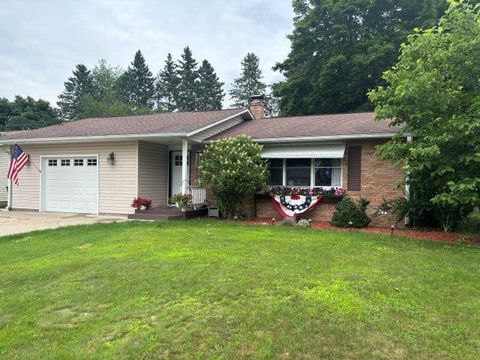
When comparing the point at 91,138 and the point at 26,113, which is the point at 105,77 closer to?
the point at 26,113

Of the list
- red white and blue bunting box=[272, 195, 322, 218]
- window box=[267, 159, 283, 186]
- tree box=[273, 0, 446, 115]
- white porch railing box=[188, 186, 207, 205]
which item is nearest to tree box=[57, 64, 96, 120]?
tree box=[273, 0, 446, 115]

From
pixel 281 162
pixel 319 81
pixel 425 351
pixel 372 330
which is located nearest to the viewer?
pixel 425 351

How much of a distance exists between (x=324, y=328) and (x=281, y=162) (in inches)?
379

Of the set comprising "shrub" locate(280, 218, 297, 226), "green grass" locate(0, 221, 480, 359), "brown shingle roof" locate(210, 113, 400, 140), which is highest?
"brown shingle roof" locate(210, 113, 400, 140)

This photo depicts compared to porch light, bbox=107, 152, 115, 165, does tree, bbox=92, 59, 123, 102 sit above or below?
above

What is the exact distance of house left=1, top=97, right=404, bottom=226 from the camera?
38.9 feet

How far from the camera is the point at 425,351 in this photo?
134 inches

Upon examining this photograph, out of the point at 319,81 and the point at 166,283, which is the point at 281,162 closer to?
the point at 166,283

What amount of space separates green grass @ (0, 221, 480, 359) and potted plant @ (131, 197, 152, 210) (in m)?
5.09

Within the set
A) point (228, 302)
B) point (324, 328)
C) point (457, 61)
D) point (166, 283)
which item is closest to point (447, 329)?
point (324, 328)

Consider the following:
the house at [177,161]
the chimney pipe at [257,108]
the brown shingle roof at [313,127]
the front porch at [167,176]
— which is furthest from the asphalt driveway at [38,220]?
the chimney pipe at [257,108]

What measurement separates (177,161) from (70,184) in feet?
13.7

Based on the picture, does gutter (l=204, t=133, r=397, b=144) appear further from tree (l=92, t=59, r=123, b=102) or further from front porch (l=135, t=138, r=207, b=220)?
tree (l=92, t=59, r=123, b=102)

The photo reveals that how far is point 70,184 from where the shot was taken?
14734 mm
